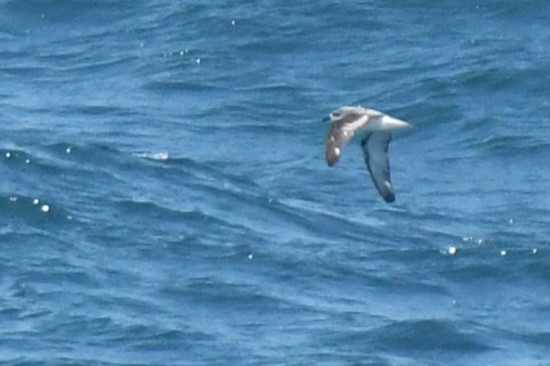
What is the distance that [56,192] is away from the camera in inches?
858

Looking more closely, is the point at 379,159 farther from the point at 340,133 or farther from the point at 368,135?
the point at 340,133

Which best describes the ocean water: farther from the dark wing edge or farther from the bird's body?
the dark wing edge

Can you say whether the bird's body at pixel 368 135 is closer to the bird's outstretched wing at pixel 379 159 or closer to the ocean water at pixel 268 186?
the bird's outstretched wing at pixel 379 159

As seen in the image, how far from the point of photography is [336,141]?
58.0 ft

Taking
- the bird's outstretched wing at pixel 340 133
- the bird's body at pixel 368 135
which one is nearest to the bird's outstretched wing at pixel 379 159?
the bird's body at pixel 368 135

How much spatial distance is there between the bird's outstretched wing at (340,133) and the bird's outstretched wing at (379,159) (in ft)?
4.15

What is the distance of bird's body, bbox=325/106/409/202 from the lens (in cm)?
1770

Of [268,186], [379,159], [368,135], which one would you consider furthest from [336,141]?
[268,186]

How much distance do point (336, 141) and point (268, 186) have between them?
503 centimetres

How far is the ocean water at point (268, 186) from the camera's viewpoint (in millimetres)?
18875

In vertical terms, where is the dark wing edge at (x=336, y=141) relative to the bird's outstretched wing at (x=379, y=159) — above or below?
above

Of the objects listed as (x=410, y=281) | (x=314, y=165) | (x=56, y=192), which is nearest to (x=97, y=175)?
(x=56, y=192)

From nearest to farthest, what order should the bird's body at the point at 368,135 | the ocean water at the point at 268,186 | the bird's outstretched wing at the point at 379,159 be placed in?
the bird's body at the point at 368,135 → the ocean water at the point at 268,186 → the bird's outstretched wing at the point at 379,159

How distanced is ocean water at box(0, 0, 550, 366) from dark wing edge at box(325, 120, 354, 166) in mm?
1782
